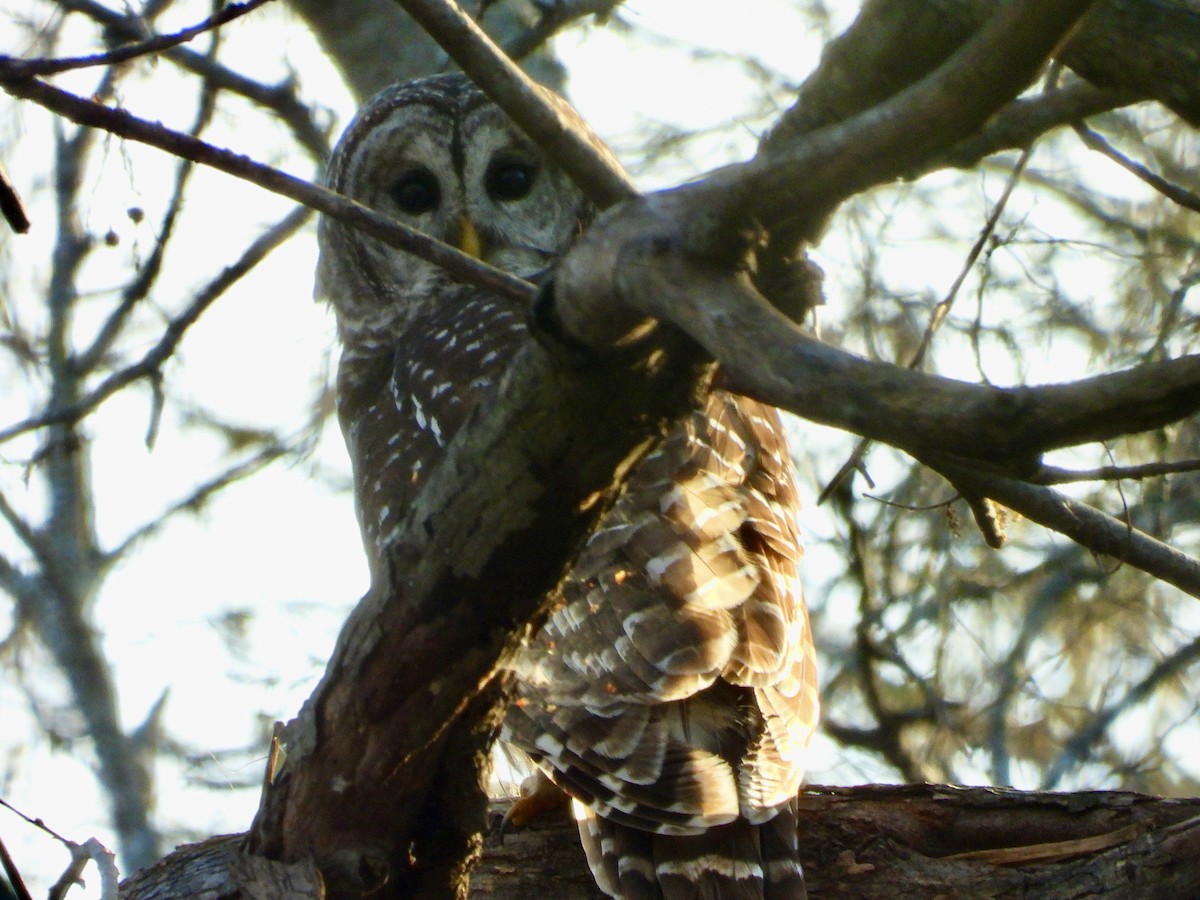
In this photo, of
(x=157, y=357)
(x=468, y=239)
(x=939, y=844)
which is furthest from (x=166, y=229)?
(x=939, y=844)

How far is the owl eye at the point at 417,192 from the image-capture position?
546cm

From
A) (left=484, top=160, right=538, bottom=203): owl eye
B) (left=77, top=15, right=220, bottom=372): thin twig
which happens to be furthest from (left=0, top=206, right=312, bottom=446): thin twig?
(left=484, top=160, right=538, bottom=203): owl eye

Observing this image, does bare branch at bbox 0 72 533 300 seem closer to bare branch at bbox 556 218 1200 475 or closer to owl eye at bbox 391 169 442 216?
bare branch at bbox 556 218 1200 475

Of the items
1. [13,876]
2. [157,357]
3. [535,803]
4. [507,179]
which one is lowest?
[13,876]

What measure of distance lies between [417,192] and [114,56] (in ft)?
11.1

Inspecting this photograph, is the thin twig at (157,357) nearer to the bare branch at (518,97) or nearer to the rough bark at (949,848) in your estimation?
the rough bark at (949,848)

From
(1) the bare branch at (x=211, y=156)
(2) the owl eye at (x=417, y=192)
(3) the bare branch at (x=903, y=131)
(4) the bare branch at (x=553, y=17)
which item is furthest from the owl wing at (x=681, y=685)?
(4) the bare branch at (x=553, y=17)

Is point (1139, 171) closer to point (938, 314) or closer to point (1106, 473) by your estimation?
point (938, 314)

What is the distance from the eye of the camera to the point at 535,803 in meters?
3.64

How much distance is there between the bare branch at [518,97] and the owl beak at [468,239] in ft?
10.4

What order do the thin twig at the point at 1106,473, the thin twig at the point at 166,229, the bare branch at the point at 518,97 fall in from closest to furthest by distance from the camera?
the thin twig at the point at 1106,473, the bare branch at the point at 518,97, the thin twig at the point at 166,229

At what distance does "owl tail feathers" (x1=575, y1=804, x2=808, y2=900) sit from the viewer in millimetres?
3129

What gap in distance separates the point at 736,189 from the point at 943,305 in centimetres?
179

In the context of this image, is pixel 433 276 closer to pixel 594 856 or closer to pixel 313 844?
pixel 594 856
